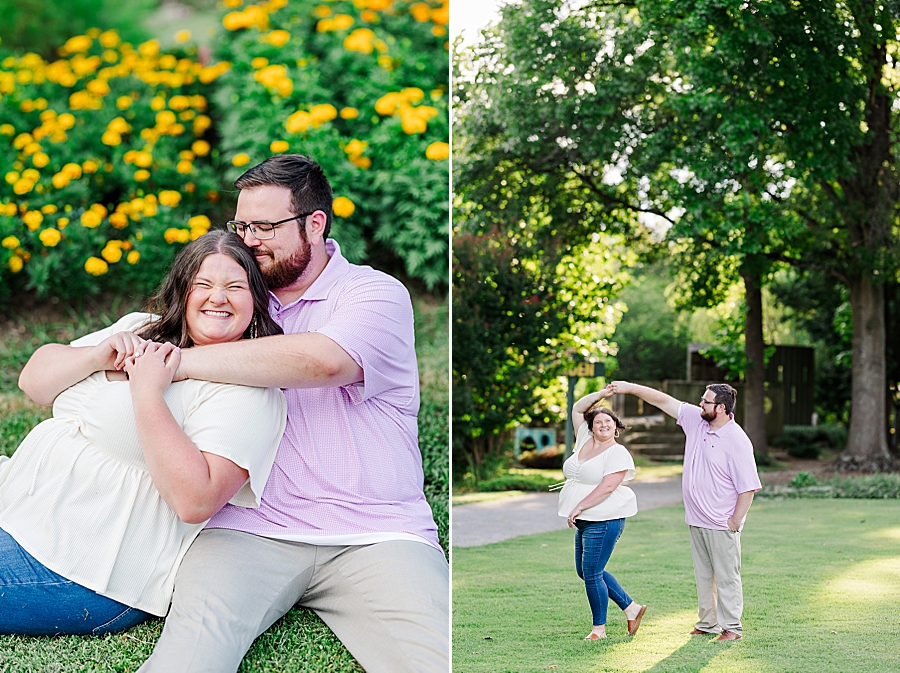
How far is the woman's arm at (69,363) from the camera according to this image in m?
2.39

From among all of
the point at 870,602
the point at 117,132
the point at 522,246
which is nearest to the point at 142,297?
the point at 117,132

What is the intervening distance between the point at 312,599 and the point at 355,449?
46 centimetres

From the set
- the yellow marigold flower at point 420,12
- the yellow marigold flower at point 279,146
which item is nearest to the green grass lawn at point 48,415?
the yellow marigold flower at point 279,146

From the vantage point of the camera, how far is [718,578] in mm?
2752

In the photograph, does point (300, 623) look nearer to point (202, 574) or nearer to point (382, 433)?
point (202, 574)

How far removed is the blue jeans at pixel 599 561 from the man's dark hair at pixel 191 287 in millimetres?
1204

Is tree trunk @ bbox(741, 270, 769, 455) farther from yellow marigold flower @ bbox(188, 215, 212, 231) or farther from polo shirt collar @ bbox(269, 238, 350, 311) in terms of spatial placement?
yellow marigold flower @ bbox(188, 215, 212, 231)

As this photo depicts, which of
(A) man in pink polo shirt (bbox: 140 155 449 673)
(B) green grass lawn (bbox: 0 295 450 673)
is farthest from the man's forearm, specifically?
(B) green grass lawn (bbox: 0 295 450 673)

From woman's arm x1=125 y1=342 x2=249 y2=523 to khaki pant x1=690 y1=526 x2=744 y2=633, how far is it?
1443mm

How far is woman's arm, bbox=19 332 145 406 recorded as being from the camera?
7.84 ft

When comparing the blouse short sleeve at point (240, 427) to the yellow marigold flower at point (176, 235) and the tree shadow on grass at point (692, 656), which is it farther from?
the yellow marigold flower at point (176, 235)

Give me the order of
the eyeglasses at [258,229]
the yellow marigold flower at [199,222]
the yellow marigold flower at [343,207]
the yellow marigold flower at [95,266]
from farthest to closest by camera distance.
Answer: the yellow marigold flower at [199,222]
the yellow marigold flower at [343,207]
the yellow marigold flower at [95,266]
the eyeglasses at [258,229]

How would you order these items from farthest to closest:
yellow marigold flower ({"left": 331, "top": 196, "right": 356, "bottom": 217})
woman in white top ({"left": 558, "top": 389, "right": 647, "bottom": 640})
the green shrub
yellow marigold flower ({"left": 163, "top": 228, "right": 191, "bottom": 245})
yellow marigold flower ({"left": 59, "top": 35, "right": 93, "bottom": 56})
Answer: yellow marigold flower ({"left": 59, "top": 35, "right": 93, "bottom": 56})
yellow marigold flower ({"left": 163, "top": 228, "right": 191, "bottom": 245})
yellow marigold flower ({"left": 331, "top": 196, "right": 356, "bottom": 217})
the green shrub
woman in white top ({"left": 558, "top": 389, "right": 647, "bottom": 640})

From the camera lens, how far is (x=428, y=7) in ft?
22.2
